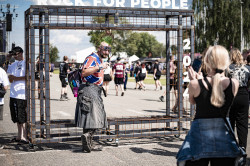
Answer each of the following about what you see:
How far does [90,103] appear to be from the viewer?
241 inches

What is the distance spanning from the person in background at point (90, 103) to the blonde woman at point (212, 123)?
3.07m

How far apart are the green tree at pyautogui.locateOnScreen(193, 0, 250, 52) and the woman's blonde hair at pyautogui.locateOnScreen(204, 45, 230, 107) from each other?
36030 mm

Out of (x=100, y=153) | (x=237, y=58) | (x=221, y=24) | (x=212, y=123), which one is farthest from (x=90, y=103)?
(x=221, y=24)

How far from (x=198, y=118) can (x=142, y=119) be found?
12.6ft

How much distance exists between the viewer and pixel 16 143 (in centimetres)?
694

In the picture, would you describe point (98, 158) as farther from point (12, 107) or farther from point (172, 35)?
point (172, 35)

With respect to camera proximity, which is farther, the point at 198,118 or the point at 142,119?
the point at 142,119

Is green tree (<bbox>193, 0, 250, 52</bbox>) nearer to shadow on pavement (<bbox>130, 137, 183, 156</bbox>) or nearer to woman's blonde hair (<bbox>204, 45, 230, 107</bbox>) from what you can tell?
shadow on pavement (<bbox>130, 137, 183, 156</bbox>)

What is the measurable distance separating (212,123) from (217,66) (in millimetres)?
500

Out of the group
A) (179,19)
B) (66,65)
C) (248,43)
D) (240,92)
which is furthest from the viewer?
(248,43)

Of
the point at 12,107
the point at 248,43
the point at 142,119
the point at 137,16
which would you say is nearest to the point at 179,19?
the point at 137,16

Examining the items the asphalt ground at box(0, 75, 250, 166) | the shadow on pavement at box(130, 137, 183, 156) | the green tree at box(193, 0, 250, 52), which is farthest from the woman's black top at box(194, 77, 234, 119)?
the green tree at box(193, 0, 250, 52)

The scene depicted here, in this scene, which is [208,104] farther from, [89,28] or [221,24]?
[221,24]

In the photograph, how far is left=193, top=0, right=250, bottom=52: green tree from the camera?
126 feet
